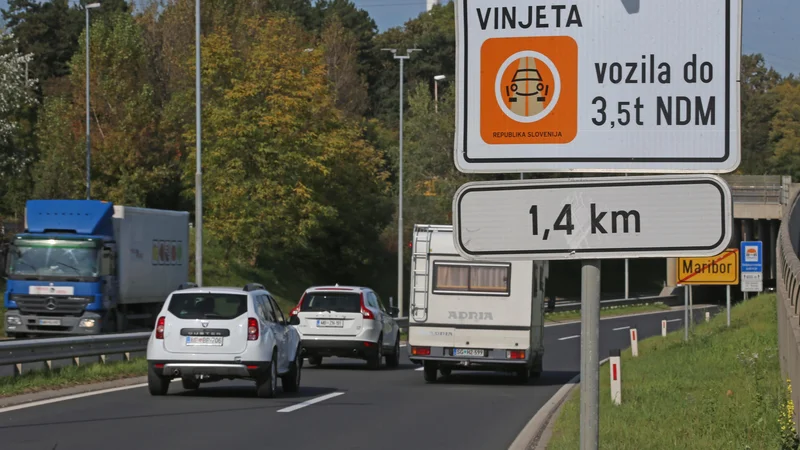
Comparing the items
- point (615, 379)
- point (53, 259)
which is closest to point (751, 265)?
point (53, 259)

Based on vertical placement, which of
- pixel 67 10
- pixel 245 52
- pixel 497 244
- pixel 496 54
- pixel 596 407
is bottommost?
pixel 596 407

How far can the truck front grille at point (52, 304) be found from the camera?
3481 cm

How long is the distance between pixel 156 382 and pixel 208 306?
1417 mm

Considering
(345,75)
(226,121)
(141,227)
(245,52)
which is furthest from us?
(345,75)

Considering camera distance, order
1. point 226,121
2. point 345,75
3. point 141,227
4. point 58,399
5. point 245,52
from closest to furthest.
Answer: point 58,399 < point 141,227 < point 226,121 < point 245,52 < point 345,75

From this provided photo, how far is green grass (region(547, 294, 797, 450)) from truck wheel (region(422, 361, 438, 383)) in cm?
353

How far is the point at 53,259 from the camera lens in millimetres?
35094

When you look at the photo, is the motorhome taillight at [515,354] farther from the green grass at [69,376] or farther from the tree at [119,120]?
the tree at [119,120]

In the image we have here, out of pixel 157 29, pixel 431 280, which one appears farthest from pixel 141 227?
pixel 157 29

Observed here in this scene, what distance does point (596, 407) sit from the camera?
418 centimetres

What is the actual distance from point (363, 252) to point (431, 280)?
43362mm

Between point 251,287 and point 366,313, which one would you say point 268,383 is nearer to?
point 251,287

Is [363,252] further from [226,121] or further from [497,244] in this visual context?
A: [497,244]

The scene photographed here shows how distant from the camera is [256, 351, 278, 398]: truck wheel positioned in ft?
66.2
